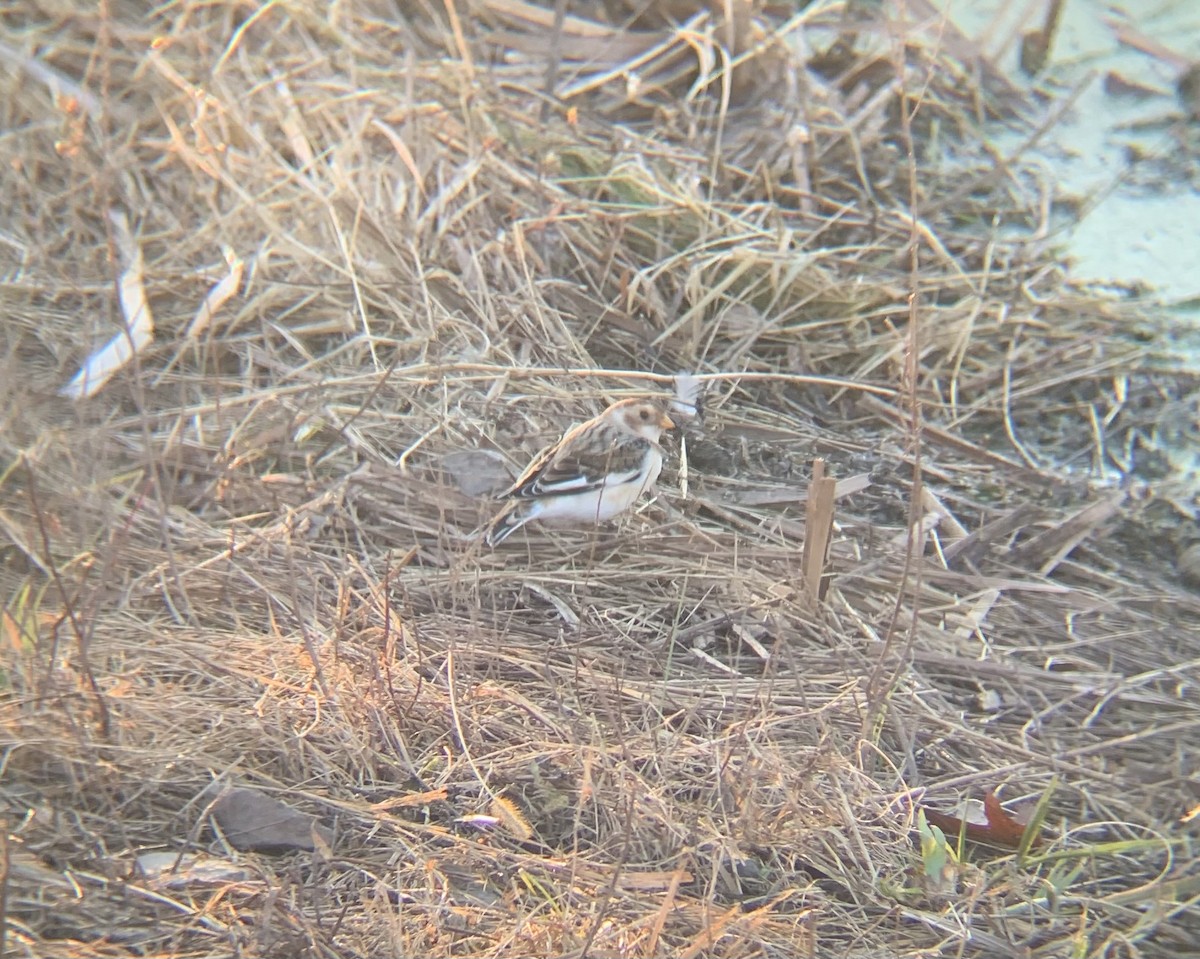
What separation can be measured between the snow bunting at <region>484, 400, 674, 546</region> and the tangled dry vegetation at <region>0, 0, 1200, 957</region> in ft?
0.50

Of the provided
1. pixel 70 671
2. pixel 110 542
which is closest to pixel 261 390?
pixel 110 542

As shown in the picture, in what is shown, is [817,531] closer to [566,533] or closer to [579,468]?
[579,468]

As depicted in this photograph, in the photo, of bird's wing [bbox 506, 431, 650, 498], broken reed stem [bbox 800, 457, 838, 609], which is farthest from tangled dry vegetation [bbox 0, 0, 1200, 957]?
bird's wing [bbox 506, 431, 650, 498]

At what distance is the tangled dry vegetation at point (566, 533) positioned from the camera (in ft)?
9.20

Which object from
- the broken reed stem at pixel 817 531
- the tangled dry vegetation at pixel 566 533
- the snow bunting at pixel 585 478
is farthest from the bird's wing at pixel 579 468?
the broken reed stem at pixel 817 531

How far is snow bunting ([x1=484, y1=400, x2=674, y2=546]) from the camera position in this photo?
383cm

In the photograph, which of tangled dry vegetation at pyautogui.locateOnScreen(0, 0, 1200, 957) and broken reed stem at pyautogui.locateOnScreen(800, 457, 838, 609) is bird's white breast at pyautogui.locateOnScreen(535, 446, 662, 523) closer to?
tangled dry vegetation at pyautogui.locateOnScreen(0, 0, 1200, 957)

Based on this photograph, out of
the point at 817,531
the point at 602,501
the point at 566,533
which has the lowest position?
the point at 566,533

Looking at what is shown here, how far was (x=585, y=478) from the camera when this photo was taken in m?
3.84

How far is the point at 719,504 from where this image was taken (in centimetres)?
412

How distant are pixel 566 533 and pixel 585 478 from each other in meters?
0.33

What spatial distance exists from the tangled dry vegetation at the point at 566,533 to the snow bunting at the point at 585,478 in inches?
6.0

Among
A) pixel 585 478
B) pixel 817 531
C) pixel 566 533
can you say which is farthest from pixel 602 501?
pixel 817 531

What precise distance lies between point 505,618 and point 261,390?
143 cm
